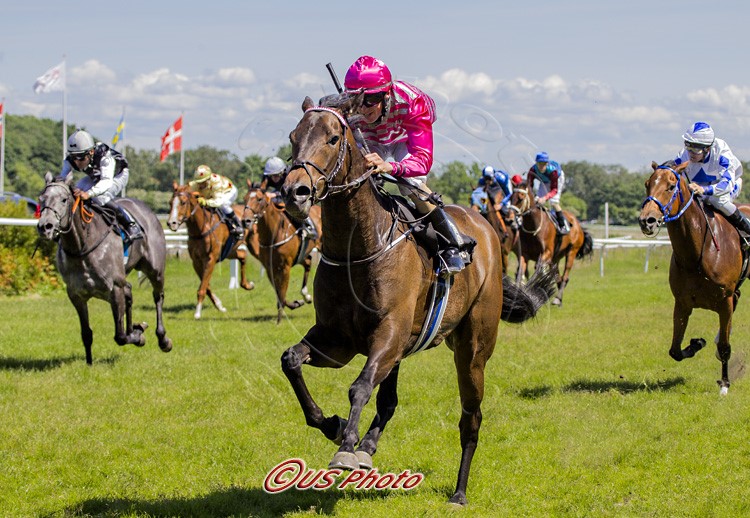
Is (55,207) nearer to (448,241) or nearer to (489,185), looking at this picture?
(448,241)

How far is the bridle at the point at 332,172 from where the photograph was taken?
4.73 metres

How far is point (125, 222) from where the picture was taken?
38.3ft

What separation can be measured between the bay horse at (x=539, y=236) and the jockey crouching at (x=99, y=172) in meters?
8.29

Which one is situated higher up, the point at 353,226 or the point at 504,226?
the point at 353,226

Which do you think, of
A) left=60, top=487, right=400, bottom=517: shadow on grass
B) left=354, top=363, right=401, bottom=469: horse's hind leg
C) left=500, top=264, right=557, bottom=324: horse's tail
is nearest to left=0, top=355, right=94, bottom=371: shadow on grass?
left=60, top=487, right=400, bottom=517: shadow on grass

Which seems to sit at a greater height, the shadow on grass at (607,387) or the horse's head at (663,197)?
the horse's head at (663,197)

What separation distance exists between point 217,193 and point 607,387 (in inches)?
367

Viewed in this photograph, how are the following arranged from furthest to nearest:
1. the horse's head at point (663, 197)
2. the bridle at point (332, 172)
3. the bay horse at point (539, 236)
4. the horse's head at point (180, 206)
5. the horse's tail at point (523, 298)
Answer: the bay horse at point (539, 236) < the horse's head at point (180, 206) < the horse's head at point (663, 197) < the horse's tail at point (523, 298) < the bridle at point (332, 172)

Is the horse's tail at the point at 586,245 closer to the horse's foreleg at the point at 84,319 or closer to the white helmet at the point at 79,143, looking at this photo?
the horse's foreleg at the point at 84,319

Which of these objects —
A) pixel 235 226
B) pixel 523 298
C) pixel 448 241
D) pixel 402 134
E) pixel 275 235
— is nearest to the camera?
pixel 402 134

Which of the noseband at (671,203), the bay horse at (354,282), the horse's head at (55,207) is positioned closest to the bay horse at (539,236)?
the noseband at (671,203)

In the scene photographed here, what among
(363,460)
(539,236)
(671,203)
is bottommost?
(539,236)

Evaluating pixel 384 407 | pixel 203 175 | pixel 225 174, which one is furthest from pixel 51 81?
pixel 384 407

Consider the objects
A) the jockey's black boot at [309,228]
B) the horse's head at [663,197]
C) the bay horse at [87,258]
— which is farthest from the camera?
the jockey's black boot at [309,228]
